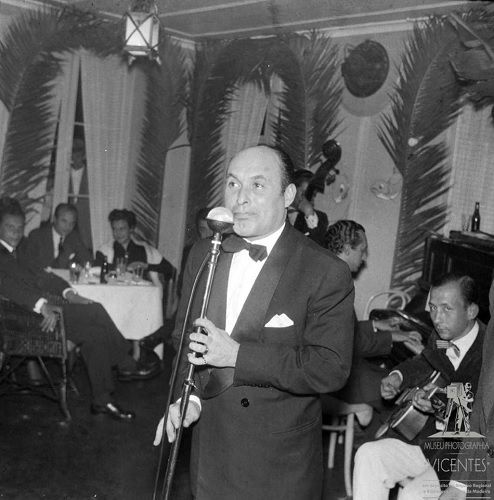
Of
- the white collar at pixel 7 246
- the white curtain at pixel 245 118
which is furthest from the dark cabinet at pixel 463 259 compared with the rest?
the white collar at pixel 7 246

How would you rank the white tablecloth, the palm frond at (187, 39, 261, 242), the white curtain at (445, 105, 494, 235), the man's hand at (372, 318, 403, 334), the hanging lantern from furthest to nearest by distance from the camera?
1. the palm frond at (187, 39, 261, 242)
2. the white curtain at (445, 105, 494, 235)
3. the white tablecloth
4. the hanging lantern
5. the man's hand at (372, 318, 403, 334)

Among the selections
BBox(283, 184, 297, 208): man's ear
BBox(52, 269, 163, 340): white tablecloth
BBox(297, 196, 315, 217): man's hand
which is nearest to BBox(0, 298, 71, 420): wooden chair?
BBox(52, 269, 163, 340): white tablecloth

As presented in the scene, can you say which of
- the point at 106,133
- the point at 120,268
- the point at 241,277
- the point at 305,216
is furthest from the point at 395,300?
the point at 241,277

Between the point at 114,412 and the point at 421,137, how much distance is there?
3705 millimetres

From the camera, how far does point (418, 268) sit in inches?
259

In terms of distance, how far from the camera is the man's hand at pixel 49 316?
5.21 metres

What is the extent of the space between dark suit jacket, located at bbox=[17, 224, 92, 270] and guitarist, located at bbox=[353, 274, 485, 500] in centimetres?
387

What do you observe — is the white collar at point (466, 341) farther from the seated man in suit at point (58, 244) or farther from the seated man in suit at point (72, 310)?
the seated man in suit at point (58, 244)

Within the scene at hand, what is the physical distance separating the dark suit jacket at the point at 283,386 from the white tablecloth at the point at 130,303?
3.90m

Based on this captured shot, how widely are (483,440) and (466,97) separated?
4888 millimetres

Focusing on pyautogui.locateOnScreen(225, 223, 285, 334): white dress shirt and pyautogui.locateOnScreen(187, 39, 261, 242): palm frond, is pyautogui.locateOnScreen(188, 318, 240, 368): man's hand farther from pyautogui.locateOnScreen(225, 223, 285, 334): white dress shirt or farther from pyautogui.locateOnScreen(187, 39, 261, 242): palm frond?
pyautogui.locateOnScreen(187, 39, 261, 242): palm frond

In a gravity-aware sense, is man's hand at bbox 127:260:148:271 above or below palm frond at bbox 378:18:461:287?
below

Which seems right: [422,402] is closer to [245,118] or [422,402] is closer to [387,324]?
[387,324]

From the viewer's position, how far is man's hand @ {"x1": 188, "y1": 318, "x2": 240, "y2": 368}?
73.8 inches
